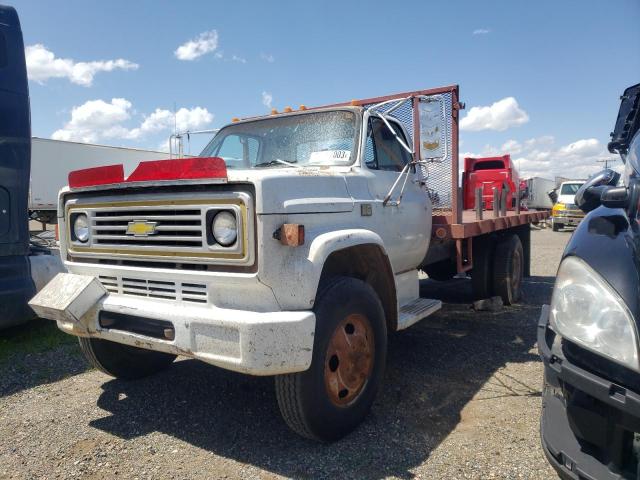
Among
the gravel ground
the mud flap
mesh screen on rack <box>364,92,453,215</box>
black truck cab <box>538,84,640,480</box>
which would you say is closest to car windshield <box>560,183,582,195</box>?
mesh screen on rack <box>364,92,453,215</box>

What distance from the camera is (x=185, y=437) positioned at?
313 centimetres

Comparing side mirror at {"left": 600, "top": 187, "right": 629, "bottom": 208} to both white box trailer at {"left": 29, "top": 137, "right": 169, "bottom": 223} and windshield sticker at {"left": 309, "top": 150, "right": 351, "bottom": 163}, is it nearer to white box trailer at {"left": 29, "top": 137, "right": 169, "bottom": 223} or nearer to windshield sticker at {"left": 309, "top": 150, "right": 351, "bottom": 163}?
windshield sticker at {"left": 309, "top": 150, "right": 351, "bottom": 163}

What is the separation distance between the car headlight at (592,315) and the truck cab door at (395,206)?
171 centimetres

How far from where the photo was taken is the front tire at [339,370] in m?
2.74

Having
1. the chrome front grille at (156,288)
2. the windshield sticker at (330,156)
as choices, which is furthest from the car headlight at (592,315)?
the windshield sticker at (330,156)

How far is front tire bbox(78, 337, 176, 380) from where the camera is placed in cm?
367

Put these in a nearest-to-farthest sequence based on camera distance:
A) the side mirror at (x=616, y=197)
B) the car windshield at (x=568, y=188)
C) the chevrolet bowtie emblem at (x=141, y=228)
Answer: the side mirror at (x=616, y=197), the chevrolet bowtie emblem at (x=141, y=228), the car windshield at (x=568, y=188)

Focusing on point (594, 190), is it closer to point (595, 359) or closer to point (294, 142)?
point (595, 359)

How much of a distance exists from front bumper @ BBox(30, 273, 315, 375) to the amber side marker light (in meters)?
0.37

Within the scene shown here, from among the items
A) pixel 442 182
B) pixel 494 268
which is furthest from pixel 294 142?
pixel 494 268

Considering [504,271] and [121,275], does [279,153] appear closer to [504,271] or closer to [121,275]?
[121,275]

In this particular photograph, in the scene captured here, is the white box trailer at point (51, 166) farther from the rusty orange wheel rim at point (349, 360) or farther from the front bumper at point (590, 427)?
the front bumper at point (590, 427)

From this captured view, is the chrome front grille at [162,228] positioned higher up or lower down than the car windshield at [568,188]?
lower down

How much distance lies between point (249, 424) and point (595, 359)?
2.24 metres
